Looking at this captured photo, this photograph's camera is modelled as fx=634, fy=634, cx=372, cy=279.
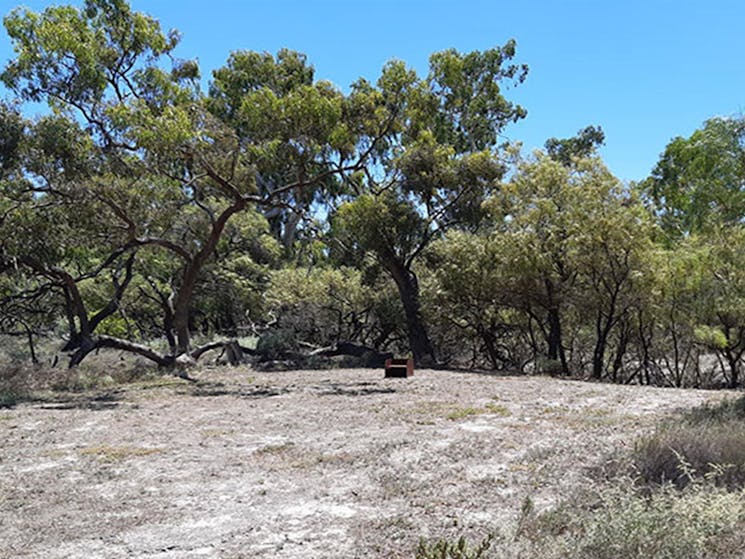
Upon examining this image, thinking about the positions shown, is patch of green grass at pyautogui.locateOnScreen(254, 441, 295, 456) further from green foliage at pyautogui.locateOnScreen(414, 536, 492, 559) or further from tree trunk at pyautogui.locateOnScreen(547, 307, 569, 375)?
tree trunk at pyautogui.locateOnScreen(547, 307, 569, 375)

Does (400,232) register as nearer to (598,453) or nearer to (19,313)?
(19,313)

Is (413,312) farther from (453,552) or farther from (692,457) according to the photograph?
(453,552)

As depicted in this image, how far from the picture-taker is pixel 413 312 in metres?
17.2

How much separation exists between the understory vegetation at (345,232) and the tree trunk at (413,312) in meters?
0.06

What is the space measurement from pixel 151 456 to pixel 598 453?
12.9ft

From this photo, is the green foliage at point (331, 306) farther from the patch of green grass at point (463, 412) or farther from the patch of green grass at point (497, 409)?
the patch of green grass at point (463, 412)

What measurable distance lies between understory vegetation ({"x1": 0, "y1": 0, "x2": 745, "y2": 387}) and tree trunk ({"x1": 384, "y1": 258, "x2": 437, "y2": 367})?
0.06 meters

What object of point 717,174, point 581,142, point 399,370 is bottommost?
point 399,370

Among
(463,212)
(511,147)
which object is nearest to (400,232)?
(463,212)

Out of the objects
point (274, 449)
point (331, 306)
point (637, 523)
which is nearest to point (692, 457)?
point (637, 523)

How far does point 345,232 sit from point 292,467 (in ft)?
40.2

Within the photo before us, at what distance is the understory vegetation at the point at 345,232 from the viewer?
10.5 metres

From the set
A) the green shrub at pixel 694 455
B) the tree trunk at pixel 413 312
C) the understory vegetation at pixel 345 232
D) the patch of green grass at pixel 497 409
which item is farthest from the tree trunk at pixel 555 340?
the green shrub at pixel 694 455

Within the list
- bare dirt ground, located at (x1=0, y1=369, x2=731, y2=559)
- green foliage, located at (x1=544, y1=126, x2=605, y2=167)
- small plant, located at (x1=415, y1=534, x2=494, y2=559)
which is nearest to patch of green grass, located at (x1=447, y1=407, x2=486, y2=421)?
bare dirt ground, located at (x1=0, y1=369, x2=731, y2=559)
